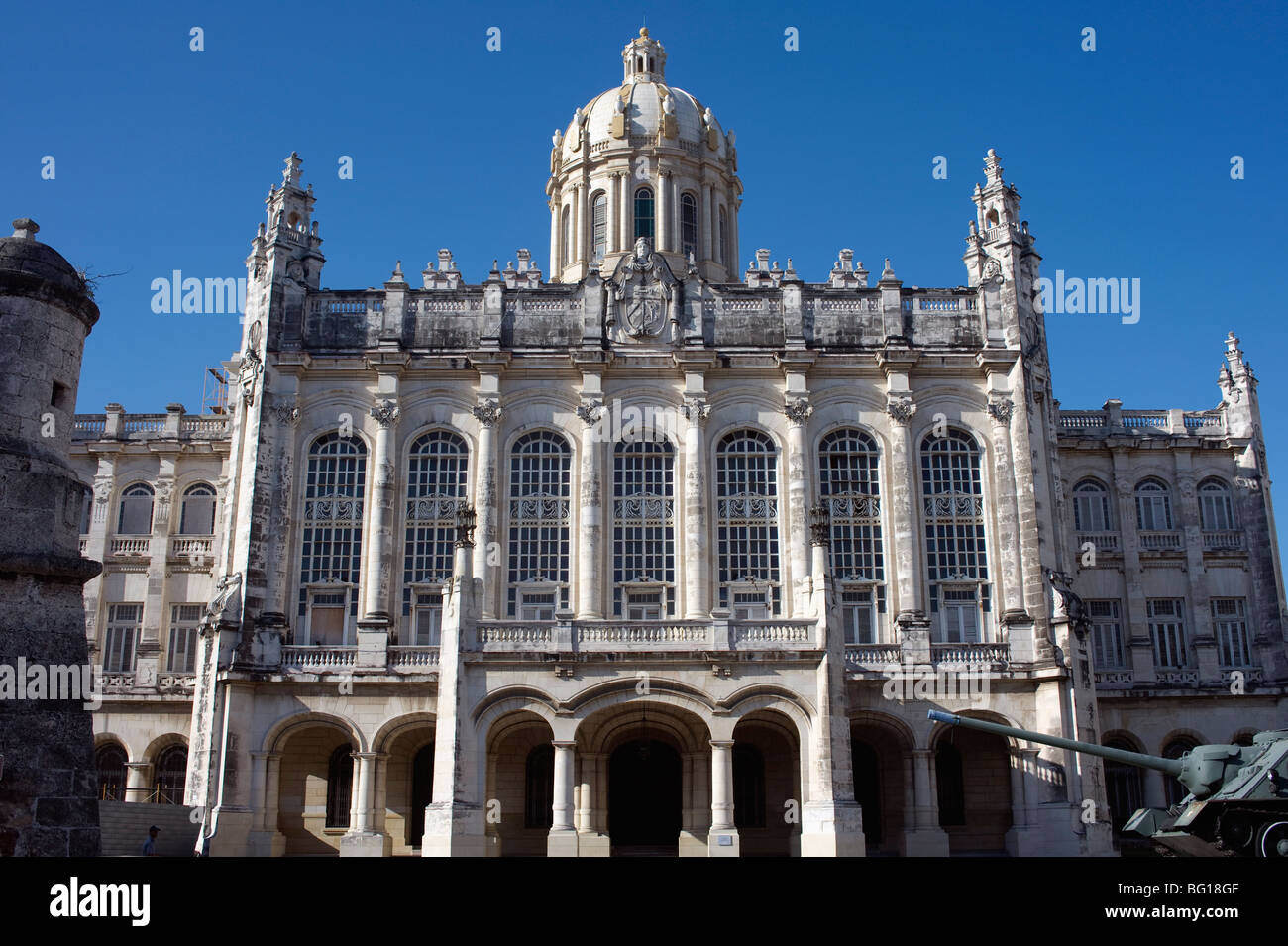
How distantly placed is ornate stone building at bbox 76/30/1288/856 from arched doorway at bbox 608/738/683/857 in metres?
0.10

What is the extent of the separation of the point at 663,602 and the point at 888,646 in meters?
6.58

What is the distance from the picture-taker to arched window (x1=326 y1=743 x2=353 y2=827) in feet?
111

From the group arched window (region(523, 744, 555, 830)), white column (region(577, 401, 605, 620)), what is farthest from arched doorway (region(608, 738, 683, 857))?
white column (region(577, 401, 605, 620))

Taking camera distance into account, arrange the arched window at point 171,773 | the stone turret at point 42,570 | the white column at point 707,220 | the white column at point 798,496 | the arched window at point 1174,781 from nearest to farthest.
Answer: the stone turret at point 42,570
the white column at point 798,496
the arched window at point 1174,781
the arched window at point 171,773
the white column at point 707,220

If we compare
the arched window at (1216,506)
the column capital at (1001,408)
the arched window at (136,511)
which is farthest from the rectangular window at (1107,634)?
the arched window at (136,511)

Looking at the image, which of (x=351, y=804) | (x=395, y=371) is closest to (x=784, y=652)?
(x=351, y=804)

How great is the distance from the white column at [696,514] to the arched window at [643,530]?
623 millimetres

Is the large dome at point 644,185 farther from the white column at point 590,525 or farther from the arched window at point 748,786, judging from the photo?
the arched window at point 748,786

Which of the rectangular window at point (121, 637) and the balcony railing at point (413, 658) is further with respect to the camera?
the rectangular window at point (121, 637)

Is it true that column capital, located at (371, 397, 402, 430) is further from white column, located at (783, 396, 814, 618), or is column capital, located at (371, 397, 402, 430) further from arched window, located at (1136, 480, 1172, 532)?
arched window, located at (1136, 480, 1172, 532)

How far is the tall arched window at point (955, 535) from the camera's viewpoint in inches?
1391

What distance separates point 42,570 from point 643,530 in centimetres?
2316
